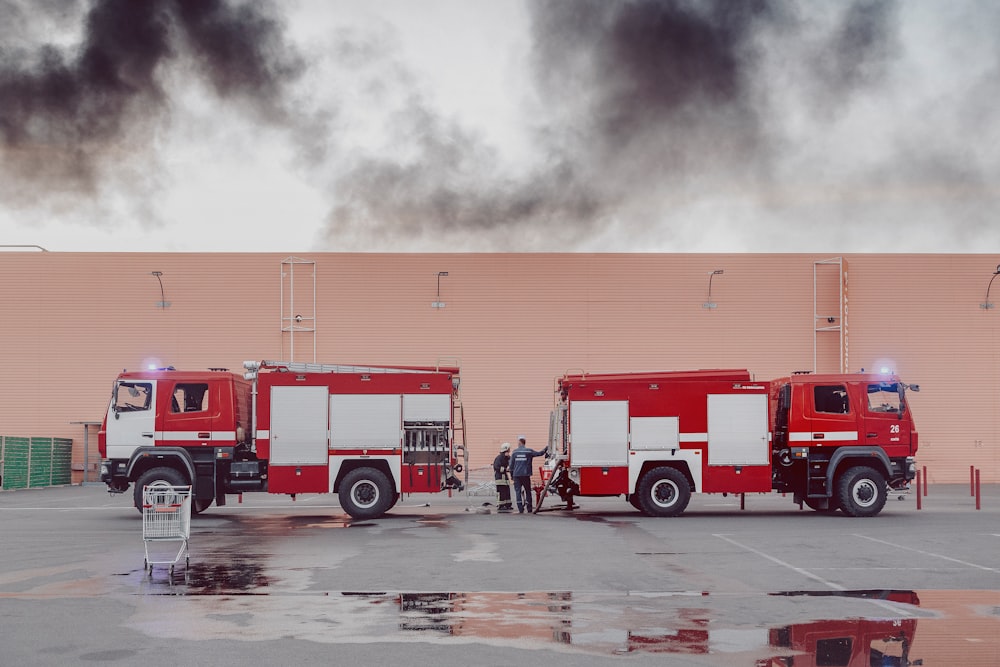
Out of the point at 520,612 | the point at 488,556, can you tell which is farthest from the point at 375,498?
the point at 520,612

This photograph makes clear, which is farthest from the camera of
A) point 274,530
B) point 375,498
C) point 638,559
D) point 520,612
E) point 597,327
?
point 597,327

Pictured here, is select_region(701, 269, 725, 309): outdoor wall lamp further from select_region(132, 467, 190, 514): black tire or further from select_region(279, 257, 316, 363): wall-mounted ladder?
select_region(132, 467, 190, 514): black tire

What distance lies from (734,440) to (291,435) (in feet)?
30.6

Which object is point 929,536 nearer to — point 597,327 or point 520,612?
point 520,612

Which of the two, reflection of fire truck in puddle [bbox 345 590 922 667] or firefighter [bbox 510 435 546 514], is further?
firefighter [bbox 510 435 546 514]

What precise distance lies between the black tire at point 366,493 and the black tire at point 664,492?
5.32 m

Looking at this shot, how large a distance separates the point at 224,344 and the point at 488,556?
2420 centimetres

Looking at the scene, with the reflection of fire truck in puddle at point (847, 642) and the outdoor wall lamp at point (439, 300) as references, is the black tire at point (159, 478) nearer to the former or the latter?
the reflection of fire truck in puddle at point (847, 642)

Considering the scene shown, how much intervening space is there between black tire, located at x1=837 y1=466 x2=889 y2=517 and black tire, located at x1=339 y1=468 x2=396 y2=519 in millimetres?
9447

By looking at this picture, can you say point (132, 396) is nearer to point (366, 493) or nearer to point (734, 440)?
point (366, 493)

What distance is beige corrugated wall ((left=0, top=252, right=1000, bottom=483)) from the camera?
36.8m

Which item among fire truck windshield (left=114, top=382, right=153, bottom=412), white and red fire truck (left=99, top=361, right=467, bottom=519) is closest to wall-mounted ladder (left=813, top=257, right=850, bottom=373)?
white and red fire truck (left=99, top=361, right=467, bottom=519)

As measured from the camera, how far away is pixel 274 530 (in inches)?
760

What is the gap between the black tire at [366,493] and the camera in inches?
867
